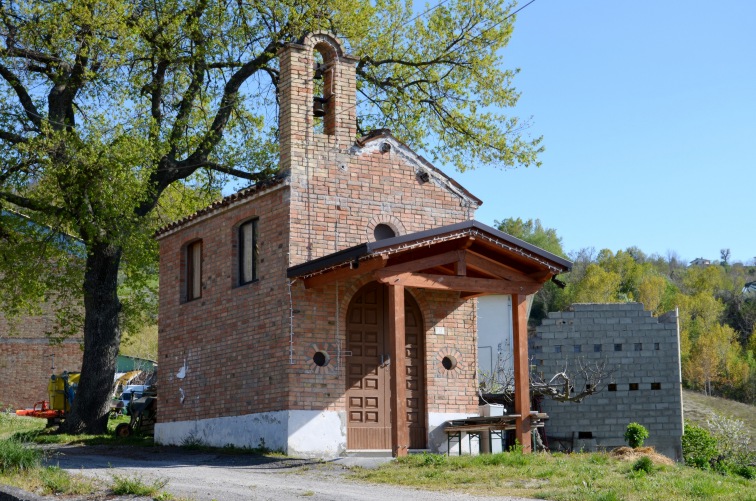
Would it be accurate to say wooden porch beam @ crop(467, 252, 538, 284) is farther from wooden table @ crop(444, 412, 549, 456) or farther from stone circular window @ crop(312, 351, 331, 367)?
stone circular window @ crop(312, 351, 331, 367)

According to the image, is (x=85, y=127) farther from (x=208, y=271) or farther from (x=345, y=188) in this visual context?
(x=345, y=188)

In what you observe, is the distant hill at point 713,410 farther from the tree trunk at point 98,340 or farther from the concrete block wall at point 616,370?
the tree trunk at point 98,340

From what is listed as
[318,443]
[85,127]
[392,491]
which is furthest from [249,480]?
[85,127]

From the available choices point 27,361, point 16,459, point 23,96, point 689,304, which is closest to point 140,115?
point 23,96

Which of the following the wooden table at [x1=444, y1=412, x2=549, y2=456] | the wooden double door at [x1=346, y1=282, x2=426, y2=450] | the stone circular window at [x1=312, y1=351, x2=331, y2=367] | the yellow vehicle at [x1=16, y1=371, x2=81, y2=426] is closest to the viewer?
the wooden table at [x1=444, y1=412, x2=549, y2=456]

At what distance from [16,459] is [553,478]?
6938 millimetres

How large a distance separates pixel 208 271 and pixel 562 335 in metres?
11.6

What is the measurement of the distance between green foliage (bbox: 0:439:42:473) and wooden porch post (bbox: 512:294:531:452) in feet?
26.1

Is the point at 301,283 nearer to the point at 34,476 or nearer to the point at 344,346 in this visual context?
the point at 344,346

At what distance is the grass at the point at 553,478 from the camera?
11.9 metres

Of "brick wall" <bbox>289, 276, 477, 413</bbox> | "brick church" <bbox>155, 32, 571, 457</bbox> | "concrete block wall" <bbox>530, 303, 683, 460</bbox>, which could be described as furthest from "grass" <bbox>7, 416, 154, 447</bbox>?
"concrete block wall" <bbox>530, 303, 683, 460</bbox>

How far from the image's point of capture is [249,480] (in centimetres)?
1337

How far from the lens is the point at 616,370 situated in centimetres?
2716

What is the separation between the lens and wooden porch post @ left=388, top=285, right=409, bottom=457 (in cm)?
1575
